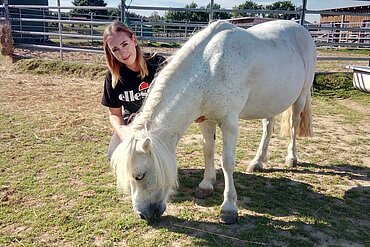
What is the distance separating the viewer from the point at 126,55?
2654mm

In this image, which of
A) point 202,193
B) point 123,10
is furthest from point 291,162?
point 123,10

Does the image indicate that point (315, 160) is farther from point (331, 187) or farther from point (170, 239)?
point (170, 239)

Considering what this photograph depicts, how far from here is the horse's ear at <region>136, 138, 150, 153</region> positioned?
209cm

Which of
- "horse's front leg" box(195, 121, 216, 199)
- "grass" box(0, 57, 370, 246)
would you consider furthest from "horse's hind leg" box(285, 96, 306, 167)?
"horse's front leg" box(195, 121, 216, 199)

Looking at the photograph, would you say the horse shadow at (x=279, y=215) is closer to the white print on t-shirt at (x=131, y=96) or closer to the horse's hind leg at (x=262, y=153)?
the horse's hind leg at (x=262, y=153)

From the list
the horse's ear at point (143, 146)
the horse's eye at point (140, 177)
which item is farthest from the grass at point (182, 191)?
the horse's ear at point (143, 146)

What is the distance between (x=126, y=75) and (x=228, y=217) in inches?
55.0

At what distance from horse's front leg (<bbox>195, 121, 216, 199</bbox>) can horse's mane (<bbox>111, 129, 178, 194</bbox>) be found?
87 centimetres

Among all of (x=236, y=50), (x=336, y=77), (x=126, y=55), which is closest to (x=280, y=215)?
(x=236, y=50)

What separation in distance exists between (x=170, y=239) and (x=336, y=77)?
262 inches

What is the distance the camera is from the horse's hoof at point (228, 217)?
8.64 ft

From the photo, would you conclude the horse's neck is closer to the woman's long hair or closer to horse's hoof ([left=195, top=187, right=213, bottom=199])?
the woman's long hair

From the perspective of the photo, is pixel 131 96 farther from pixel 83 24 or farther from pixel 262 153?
pixel 83 24

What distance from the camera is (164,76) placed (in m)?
2.35
